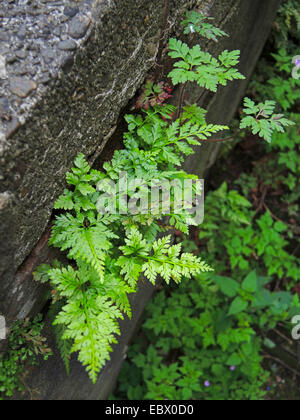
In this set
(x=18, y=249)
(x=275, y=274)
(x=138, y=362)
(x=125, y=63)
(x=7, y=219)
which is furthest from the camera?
(x=275, y=274)

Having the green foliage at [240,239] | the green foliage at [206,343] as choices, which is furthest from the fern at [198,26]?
the green foliage at [206,343]

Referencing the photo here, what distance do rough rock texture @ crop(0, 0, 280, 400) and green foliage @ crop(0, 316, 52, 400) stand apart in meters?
0.08

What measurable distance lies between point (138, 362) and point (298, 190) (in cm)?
255

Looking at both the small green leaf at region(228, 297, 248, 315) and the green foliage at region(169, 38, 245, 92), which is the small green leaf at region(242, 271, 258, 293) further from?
the green foliage at region(169, 38, 245, 92)

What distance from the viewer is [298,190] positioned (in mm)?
4254

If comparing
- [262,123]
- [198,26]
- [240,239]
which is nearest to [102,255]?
[262,123]

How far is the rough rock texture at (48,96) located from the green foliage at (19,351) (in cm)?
8

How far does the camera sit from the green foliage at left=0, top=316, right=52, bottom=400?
179 centimetres

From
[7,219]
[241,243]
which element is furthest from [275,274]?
[7,219]

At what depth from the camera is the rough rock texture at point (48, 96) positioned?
1.43 m

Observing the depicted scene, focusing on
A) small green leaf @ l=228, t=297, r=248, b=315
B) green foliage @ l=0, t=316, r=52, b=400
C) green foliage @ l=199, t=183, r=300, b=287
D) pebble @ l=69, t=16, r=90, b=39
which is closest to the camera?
pebble @ l=69, t=16, r=90, b=39

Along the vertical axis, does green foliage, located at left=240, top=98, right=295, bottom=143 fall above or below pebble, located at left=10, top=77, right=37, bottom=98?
below

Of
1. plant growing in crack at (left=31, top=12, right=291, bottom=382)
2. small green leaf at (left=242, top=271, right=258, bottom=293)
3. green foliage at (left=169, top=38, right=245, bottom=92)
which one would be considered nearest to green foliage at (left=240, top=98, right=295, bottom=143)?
plant growing in crack at (left=31, top=12, right=291, bottom=382)
